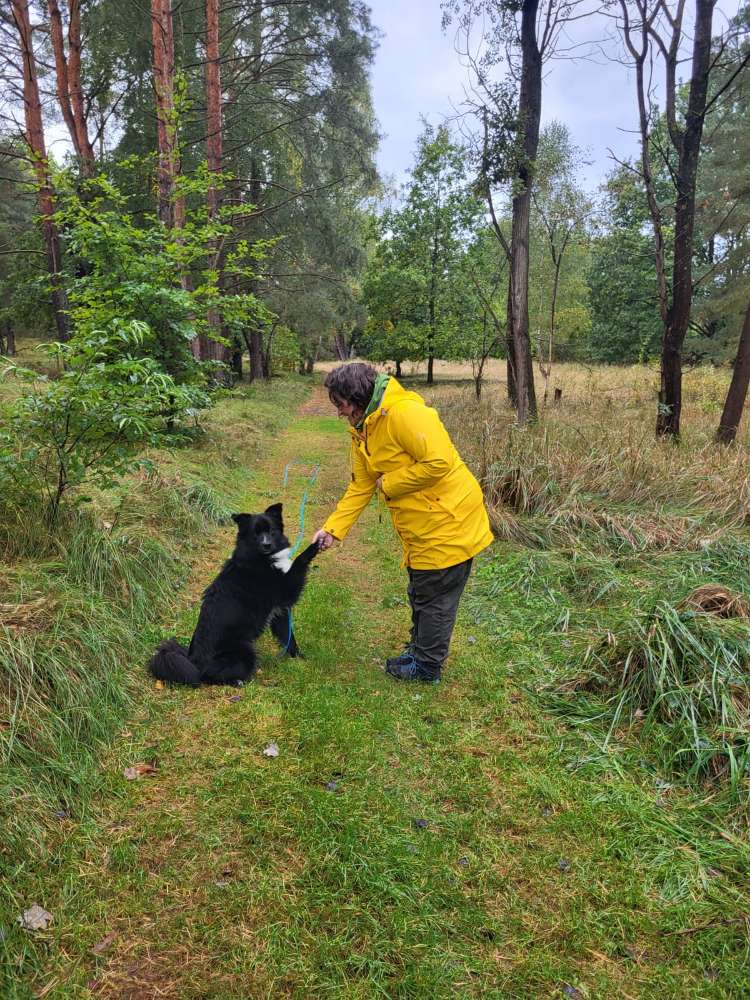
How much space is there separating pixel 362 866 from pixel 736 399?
352 inches

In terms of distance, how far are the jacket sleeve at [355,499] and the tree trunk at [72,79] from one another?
483 inches

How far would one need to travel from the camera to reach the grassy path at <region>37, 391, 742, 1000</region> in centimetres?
191

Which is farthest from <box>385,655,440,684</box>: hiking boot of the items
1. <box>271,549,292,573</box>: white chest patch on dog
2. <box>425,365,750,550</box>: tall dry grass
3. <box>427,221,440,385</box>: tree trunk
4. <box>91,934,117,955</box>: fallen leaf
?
<box>427,221,440,385</box>: tree trunk

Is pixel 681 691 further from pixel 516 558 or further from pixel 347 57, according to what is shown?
pixel 347 57

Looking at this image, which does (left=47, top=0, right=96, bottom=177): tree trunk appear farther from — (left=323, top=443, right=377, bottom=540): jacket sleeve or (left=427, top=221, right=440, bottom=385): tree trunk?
(left=427, top=221, right=440, bottom=385): tree trunk

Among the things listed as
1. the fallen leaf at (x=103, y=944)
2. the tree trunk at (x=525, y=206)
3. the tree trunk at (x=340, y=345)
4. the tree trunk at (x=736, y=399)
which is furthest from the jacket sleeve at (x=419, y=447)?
the tree trunk at (x=340, y=345)

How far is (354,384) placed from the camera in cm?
317

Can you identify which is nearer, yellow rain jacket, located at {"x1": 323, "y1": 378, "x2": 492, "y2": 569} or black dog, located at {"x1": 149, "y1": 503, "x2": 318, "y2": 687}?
yellow rain jacket, located at {"x1": 323, "y1": 378, "x2": 492, "y2": 569}

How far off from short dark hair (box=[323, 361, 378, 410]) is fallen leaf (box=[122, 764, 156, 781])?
2275 mm

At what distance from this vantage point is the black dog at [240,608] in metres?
3.46

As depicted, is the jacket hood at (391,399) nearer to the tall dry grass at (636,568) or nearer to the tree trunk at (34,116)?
the tall dry grass at (636,568)

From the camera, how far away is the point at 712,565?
4551 mm

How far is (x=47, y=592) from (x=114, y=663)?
2.03 ft

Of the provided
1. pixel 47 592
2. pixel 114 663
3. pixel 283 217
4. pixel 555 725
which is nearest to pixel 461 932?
pixel 555 725
